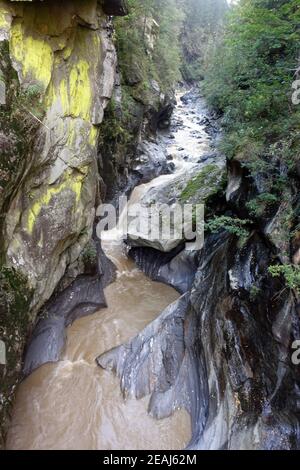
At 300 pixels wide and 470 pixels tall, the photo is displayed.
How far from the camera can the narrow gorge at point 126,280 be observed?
5.87 metres

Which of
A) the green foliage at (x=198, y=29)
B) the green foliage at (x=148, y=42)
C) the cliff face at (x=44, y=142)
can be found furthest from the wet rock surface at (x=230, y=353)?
the green foliage at (x=198, y=29)

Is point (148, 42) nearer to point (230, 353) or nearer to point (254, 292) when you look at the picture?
point (254, 292)

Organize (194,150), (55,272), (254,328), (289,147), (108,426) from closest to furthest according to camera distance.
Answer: (254,328), (108,426), (289,147), (55,272), (194,150)

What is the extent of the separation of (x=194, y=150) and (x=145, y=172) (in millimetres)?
5534

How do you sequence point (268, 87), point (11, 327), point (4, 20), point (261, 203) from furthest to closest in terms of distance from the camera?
point (268, 87)
point (261, 203)
point (11, 327)
point (4, 20)

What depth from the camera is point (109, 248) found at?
13141mm

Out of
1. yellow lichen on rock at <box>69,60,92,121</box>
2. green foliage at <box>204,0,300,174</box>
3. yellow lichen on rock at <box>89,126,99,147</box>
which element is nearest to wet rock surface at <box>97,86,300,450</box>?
green foliage at <box>204,0,300,174</box>

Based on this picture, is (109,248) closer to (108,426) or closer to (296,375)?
(108,426)

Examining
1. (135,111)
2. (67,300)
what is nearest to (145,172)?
(135,111)

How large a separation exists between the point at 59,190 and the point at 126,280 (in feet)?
15.0

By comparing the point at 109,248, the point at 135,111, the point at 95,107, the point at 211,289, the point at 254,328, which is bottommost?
the point at 254,328

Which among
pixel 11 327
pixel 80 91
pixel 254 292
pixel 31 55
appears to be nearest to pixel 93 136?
pixel 80 91

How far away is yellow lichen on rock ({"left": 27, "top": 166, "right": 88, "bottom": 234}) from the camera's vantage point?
300 inches

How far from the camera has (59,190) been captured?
331 inches
